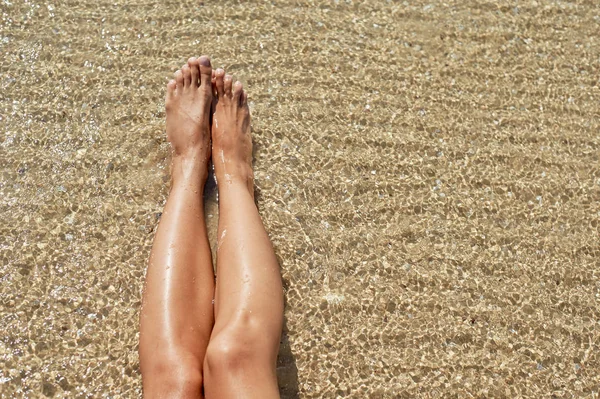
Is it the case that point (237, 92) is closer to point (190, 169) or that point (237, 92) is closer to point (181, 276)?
point (190, 169)

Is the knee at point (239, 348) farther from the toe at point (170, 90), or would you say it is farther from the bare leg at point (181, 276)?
the toe at point (170, 90)

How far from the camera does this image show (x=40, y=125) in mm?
2104

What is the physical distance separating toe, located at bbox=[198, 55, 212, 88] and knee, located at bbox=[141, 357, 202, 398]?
3.35 feet

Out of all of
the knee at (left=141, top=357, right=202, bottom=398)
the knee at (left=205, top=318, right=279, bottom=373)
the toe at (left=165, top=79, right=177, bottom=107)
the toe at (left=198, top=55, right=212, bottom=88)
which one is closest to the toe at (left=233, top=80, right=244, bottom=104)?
the toe at (left=198, top=55, right=212, bottom=88)

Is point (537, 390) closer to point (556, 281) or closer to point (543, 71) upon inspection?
point (556, 281)

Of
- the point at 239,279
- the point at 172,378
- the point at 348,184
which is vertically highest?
the point at 348,184

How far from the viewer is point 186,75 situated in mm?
2195

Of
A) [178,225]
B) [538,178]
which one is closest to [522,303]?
[538,178]

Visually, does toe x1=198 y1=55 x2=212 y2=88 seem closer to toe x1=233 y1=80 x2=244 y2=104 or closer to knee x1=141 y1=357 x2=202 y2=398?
toe x1=233 y1=80 x2=244 y2=104

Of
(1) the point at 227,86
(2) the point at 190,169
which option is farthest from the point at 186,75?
(2) the point at 190,169

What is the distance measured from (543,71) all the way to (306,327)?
1354 millimetres

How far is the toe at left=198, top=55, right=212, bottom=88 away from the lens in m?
2.21

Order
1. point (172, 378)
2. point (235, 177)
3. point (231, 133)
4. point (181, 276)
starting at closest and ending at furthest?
point (172, 378), point (181, 276), point (235, 177), point (231, 133)

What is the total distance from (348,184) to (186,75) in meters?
0.70
